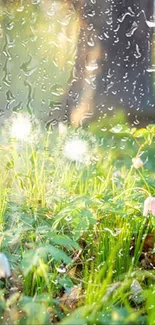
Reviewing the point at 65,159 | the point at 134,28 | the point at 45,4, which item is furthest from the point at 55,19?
the point at 65,159

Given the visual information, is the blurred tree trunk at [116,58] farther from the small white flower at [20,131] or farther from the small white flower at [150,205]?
the small white flower at [150,205]

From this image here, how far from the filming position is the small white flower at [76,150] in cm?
167

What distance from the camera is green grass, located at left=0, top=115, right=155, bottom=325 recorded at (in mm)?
892

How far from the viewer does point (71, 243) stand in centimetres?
102

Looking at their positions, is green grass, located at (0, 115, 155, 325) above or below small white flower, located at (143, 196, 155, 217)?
below

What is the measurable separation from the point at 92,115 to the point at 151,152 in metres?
0.49

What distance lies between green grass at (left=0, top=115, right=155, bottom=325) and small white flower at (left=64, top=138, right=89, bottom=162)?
0.02 meters

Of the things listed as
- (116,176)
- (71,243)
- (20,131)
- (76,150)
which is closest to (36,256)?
(71,243)

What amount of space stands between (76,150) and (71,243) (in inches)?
30.6

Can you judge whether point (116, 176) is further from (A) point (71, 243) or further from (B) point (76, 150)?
(A) point (71, 243)

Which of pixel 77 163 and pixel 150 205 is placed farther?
pixel 77 163

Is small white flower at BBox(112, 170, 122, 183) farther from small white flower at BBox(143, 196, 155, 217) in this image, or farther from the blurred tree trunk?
the blurred tree trunk

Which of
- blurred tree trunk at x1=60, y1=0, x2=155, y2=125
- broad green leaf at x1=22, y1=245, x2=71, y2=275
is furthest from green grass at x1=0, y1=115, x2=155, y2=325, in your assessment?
blurred tree trunk at x1=60, y1=0, x2=155, y2=125

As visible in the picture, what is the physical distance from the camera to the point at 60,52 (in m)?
2.50
